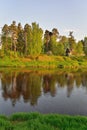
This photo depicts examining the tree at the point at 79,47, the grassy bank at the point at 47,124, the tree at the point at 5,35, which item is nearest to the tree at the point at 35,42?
the tree at the point at 5,35

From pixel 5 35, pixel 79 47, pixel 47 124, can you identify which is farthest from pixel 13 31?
pixel 47 124

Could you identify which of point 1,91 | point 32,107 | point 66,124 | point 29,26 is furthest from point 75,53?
point 66,124

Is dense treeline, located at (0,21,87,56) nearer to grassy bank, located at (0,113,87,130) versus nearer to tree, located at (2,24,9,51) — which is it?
tree, located at (2,24,9,51)

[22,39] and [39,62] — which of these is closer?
[39,62]

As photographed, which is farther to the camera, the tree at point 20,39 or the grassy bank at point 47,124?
the tree at point 20,39

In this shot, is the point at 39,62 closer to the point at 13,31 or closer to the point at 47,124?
the point at 13,31

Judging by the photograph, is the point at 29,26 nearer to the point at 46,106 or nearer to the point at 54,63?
the point at 54,63

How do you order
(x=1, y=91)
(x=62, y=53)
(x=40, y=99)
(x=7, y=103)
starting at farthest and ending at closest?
(x=62, y=53)
(x=1, y=91)
(x=40, y=99)
(x=7, y=103)

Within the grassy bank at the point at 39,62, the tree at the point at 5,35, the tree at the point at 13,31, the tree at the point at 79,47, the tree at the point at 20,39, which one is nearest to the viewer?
the grassy bank at the point at 39,62

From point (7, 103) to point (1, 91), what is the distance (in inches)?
297

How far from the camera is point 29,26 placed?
9462 cm

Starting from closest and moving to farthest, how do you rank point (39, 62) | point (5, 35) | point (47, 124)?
1. point (47, 124)
2. point (39, 62)
3. point (5, 35)

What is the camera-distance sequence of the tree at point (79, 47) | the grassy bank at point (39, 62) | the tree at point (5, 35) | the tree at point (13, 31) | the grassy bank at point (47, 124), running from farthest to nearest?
the tree at point (79, 47) → the tree at point (5, 35) → the tree at point (13, 31) → the grassy bank at point (39, 62) → the grassy bank at point (47, 124)

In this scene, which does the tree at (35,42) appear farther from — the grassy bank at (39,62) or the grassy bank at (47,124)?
the grassy bank at (47,124)
